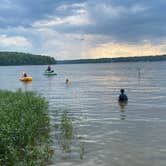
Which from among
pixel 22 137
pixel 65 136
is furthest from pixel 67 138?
pixel 22 137

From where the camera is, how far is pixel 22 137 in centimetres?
1546

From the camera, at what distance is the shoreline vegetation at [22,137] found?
43.8ft

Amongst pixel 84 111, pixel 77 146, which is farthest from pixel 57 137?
pixel 84 111

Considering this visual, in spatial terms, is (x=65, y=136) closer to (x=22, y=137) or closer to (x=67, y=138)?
(x=67, y=138)

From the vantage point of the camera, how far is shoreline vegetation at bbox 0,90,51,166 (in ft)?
43.8

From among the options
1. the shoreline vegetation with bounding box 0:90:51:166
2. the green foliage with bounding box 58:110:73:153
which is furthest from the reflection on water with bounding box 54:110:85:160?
the shoreline vegetation with bounding box 0:90:51:166

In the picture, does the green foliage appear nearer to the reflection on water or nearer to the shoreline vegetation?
the reflection on water

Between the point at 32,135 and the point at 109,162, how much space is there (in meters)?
3.70

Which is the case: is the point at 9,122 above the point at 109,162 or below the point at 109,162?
above

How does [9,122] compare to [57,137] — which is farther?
[57,137]

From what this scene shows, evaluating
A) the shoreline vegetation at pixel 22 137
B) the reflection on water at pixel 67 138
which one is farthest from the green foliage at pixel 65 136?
the shoreline vegetation at pixel 22 137

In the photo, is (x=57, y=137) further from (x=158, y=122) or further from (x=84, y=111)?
(x=84, y=111)

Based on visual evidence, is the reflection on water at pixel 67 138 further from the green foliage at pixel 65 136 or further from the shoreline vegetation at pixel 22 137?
the shoreline vegetation at pixel 22 137

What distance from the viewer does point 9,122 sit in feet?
52.5
